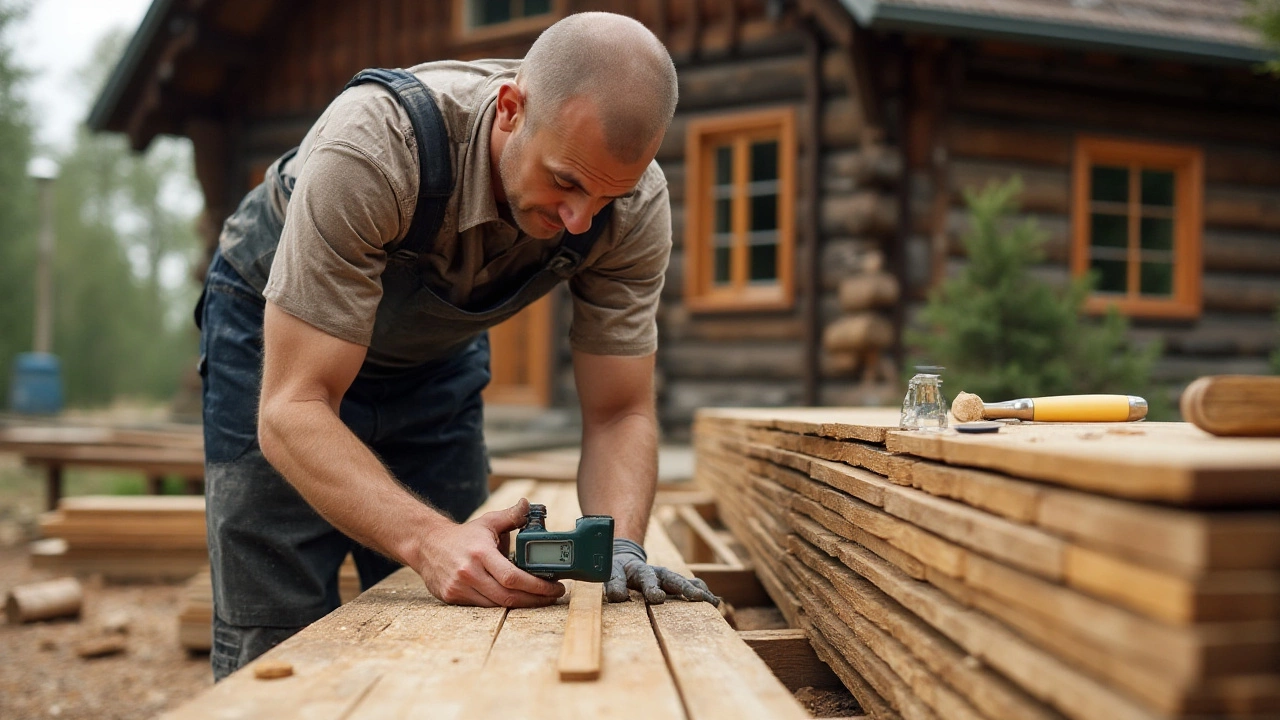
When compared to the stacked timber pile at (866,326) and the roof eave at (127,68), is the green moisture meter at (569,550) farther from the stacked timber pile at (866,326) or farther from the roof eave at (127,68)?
the roof eave at (127,68)

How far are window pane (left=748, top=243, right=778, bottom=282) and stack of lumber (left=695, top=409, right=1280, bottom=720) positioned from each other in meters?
6.16

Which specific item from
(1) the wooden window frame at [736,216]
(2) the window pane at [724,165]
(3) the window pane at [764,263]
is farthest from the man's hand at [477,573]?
(2) the window pane at [724,165]

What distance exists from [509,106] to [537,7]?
7.65 metres

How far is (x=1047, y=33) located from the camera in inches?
262

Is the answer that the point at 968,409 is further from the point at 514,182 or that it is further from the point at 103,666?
the point at 103,666

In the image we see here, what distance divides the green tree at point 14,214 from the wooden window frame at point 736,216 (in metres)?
12.6

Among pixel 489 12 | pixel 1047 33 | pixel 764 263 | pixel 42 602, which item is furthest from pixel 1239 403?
pixel 489 12

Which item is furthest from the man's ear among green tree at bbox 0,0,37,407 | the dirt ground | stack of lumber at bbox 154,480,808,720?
green tree at bbox 0,0,37,407

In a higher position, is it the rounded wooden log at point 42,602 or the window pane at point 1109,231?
the window pane at point 1109,231

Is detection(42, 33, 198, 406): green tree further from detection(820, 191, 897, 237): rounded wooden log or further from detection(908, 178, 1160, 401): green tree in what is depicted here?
detection(908, 178, 1160, 401): green tree

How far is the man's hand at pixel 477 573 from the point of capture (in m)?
1.76

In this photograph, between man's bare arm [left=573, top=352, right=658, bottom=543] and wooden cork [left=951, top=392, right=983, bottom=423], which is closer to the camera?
wooden cork [left=951, top=392, right=983, bottom=423]

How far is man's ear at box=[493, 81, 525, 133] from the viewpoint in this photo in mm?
2006

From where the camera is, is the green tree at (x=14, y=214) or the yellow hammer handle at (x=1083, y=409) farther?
the green tree at (x=14, y=214)
